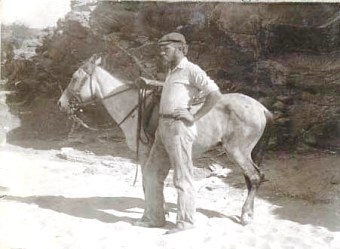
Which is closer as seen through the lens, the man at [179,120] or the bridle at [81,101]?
the man at [179,120]

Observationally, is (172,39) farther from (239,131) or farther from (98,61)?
(239,131)

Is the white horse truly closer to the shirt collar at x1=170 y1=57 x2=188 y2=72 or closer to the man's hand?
the man's hand

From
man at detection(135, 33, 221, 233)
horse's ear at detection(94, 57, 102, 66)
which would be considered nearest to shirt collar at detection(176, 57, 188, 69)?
man at detection(135, 33, 221, 233)

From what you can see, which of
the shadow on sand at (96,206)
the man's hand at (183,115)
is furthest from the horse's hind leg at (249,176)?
the shadow on sand at (96,206)

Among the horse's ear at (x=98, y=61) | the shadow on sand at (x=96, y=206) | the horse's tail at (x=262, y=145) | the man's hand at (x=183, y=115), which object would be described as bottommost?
the shadow on sand at (x=96, y=206)

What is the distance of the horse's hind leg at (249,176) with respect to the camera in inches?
108

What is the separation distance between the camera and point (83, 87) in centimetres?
292

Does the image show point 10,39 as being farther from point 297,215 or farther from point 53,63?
point 297,215

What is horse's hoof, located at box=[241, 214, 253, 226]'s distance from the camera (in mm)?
2721

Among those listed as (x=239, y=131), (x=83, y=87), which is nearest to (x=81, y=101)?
(x=83, y=87)

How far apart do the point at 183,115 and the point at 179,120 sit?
1.4 inches

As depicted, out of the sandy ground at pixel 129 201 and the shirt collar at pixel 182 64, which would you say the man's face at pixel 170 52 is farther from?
the sandy ground at pixel 129 201

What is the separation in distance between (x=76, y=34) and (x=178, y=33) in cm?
59

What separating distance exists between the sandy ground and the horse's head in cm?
27
